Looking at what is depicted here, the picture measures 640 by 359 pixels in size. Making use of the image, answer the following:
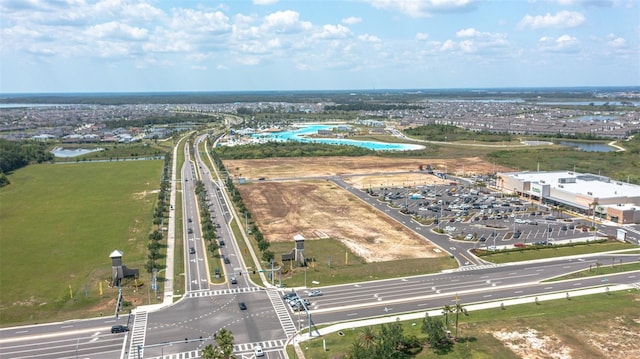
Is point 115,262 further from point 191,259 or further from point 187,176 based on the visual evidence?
point 187,176

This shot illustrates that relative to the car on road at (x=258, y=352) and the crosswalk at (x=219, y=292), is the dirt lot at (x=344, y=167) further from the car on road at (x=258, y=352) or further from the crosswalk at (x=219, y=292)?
the car on road at (x=258, y=352)

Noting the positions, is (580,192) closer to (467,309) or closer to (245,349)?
(467,309)

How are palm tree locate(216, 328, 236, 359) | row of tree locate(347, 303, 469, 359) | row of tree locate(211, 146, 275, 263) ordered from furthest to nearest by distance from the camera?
row of tree locate(211, 146, 275, 263) < row of tree locate(347, 303, 469, 359) < palm tree locate(216, 328, 236, 359)

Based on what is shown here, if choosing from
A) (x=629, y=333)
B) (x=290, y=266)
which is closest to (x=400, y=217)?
(x=290, y=266)

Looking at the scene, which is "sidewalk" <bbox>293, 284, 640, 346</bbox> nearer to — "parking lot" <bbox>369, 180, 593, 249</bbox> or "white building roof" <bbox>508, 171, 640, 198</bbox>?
"parking lot" <bbox>369, 180, 593, 249</bbox>

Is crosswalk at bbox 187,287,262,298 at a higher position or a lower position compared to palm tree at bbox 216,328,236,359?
lower

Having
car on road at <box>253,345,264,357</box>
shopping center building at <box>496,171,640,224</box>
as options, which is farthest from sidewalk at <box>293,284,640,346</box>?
shopping center building at <box>496,171,640,224</box>

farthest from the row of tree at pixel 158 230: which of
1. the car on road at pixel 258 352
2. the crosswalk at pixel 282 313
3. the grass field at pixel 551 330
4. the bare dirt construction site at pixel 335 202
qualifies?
the grass field at pixel 551 330
